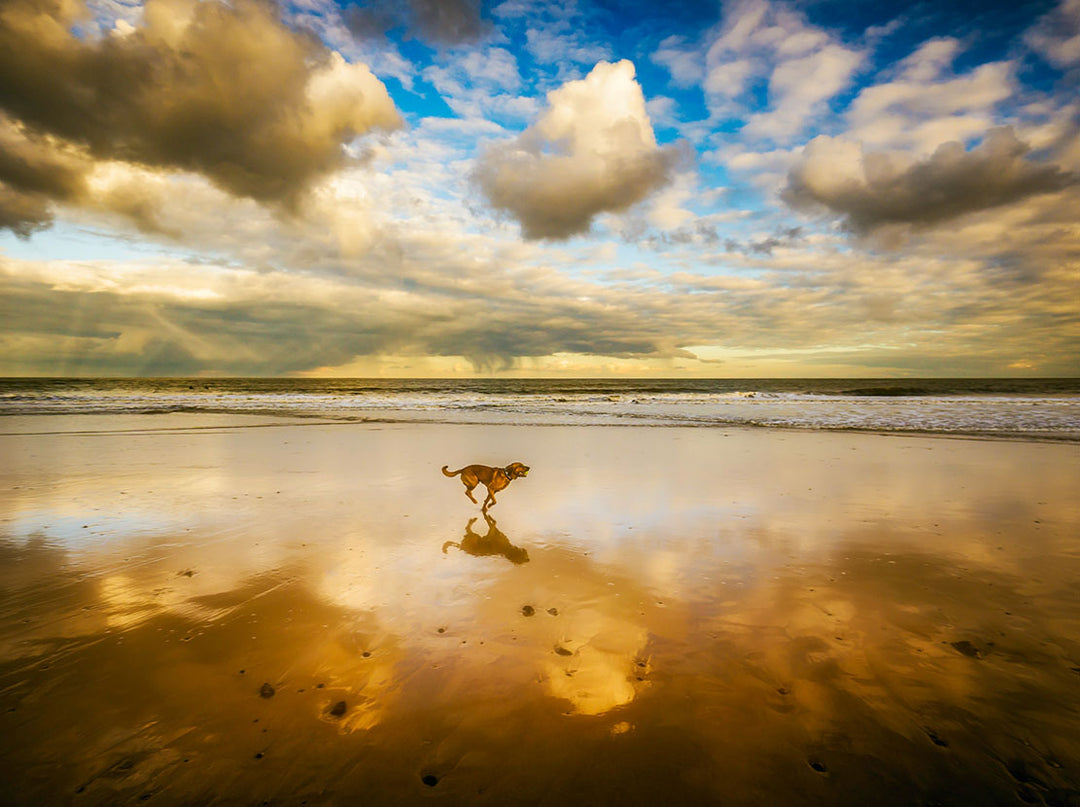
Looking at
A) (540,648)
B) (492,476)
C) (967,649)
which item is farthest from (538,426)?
(967,649)

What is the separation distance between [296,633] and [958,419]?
2699cm

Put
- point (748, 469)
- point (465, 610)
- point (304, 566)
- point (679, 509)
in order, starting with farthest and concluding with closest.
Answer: point (748, 469), point (679, 509), point (304, 566), point (465, 610)

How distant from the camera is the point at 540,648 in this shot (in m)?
3.54

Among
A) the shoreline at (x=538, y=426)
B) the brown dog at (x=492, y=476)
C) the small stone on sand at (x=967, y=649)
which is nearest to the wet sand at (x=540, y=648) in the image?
the small stone on sand at (x=967, y=649)

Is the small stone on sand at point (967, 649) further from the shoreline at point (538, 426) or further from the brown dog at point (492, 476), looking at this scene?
the shoreline at point (538, 426)

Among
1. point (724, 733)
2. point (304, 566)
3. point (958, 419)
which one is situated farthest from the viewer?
point (958, 419)

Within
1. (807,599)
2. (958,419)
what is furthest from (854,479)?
(958,419)

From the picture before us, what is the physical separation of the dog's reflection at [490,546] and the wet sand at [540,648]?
4 centimetres

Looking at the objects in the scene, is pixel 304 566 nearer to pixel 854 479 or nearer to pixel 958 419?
pixel 854 479

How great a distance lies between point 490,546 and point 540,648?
2.28 metres

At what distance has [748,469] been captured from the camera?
10203 mm

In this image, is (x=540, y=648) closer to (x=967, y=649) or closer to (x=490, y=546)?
(x=490, y=546)

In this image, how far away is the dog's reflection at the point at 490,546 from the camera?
17.9 feet

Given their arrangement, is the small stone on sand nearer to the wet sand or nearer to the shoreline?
the wet sand
